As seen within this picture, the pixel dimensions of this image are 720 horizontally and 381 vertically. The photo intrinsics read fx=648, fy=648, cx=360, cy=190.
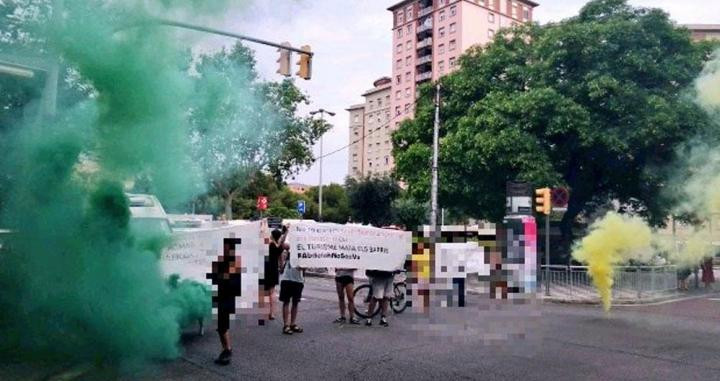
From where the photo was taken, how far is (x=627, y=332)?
11039 mm

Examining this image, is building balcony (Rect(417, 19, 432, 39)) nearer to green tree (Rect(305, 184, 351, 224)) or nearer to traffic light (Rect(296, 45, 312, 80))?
green tree (Rect(305, 184, 351, 224))

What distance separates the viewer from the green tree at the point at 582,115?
20328mm

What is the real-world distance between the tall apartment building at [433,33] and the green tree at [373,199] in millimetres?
21778

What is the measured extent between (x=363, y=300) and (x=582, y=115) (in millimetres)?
11247

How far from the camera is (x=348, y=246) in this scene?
1132 centimetres

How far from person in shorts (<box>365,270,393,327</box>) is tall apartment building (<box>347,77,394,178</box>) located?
7441cm

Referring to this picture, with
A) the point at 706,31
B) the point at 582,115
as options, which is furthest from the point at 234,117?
the point at 706,31

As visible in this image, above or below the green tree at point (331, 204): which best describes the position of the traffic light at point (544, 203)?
below

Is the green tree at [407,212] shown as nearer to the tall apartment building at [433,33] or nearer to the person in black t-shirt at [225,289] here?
the tall apartment building at [433,33]

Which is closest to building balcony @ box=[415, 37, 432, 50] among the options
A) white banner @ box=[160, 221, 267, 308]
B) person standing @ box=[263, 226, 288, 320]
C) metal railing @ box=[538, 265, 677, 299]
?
metal railing @ box=[538, 265, 677, 299]

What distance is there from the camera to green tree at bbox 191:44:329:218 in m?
9.94

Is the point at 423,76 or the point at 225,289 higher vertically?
the point at 423,76

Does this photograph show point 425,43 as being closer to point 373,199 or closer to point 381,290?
point 373,199

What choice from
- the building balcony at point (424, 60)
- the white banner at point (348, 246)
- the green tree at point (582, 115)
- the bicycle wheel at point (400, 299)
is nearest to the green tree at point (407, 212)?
the green tree at point (582, 115)
